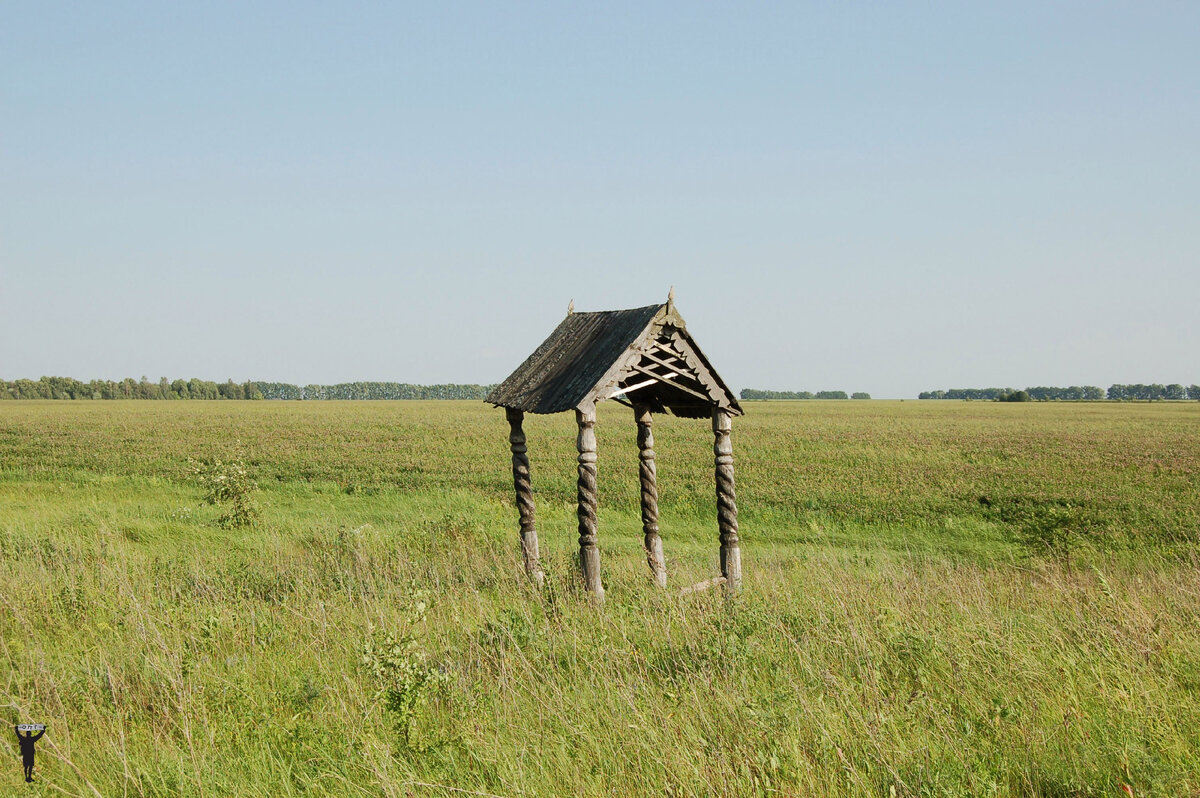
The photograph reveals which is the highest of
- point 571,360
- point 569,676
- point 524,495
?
point 571,360

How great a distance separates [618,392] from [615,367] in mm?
617

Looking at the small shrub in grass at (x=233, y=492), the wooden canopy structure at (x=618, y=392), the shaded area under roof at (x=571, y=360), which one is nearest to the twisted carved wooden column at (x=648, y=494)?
the wooden canopy structure at (x=618, y=392)

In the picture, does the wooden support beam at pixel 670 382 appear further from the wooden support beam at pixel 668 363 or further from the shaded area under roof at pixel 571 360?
the shaded area under roof at pixel 571 360

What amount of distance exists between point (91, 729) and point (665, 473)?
75.1 ft

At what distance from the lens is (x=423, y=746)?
4.80 meters

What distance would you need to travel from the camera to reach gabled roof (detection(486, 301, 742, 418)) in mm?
9000

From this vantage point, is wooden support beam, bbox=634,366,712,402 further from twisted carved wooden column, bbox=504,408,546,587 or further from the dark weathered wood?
the dark weathered wood

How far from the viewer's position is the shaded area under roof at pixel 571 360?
9.04 metres

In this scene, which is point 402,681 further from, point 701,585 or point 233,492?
point 233,492

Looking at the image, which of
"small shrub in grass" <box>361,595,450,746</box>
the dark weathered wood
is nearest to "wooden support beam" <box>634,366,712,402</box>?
the dark weathered wood

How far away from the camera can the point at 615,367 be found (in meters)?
8.86

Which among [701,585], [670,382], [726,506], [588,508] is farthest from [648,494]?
[701,585]

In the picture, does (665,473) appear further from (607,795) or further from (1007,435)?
(1007,435)

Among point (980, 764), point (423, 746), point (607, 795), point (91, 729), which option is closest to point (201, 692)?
point (91, 729)
